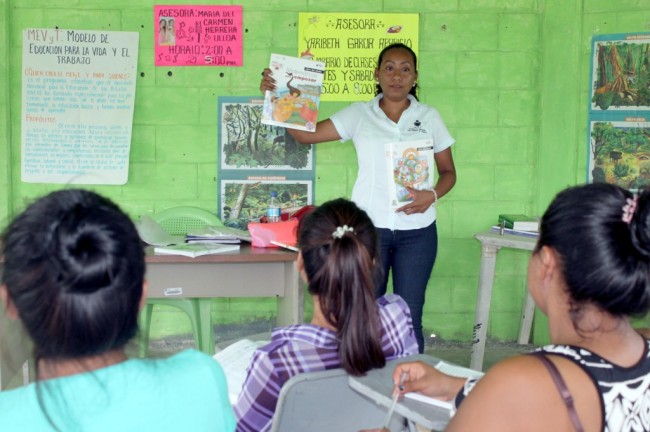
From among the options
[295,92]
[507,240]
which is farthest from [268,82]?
[507,240]

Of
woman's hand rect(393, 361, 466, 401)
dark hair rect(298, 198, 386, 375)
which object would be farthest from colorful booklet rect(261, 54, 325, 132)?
woman's hand rect(393, 361, 466, 401)

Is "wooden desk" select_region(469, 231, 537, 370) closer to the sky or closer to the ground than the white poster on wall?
closer to the ground

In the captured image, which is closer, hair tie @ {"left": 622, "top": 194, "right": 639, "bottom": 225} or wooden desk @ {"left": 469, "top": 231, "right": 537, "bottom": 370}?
hair tie @ {"left": 622, "top": 194, "right": 639, "bottom": 225}

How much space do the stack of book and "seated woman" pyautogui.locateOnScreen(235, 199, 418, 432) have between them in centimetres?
190

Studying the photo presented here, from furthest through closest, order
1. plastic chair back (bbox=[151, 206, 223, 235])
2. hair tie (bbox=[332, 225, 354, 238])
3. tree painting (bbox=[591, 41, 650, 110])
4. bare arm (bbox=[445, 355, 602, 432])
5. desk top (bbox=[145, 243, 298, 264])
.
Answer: tree painting (bbox=[591, 41, 650, 110])
plastic chair back (bbox=[151, 206, 223, 235])
desk top (bbox=[145, 243, 298, 264])
hair tie (bbox=[332, 225, 354, 238])
bare arm (bbox=[445, 355, 602, 432])

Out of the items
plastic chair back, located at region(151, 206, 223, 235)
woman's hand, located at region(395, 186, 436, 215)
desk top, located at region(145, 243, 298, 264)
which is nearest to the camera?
desk top, located at region(145, 243, 298, 264)

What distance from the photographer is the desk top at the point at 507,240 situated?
3.49 metres

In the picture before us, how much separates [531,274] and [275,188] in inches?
114

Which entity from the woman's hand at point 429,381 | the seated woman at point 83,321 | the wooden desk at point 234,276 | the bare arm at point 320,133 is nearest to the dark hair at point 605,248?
the woman's hand at point 429,381

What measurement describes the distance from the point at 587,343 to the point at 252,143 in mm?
3020

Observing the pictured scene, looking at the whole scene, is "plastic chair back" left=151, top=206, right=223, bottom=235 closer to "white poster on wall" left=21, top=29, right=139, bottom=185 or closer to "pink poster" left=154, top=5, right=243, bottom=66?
"white poster on wall" left=21, top=29, right=139, bottom=185

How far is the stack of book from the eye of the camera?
3650mm

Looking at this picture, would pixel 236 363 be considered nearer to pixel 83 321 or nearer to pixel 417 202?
pixel 83 321

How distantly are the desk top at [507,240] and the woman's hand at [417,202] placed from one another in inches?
20.3
